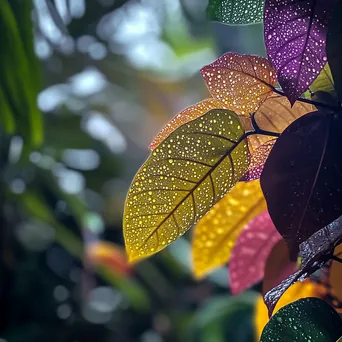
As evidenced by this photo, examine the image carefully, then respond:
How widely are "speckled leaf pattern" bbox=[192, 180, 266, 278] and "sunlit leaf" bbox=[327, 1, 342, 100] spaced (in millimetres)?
138

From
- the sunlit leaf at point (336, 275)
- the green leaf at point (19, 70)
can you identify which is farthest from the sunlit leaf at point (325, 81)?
the green leaf at point (19, 70)

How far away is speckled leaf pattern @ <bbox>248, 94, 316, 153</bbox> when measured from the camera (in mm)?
332

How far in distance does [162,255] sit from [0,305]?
1.41 ft

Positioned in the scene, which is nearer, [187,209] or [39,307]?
[187,209]

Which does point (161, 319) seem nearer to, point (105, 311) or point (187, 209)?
point (105, 311)

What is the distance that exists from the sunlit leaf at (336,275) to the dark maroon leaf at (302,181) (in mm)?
54

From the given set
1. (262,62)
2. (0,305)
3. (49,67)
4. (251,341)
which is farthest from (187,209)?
(49,67)

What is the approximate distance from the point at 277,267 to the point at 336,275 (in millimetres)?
45

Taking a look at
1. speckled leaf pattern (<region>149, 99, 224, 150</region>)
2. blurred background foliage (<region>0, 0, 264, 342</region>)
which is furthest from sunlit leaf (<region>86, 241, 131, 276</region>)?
speckled leaf pattern (<region>149, 99, 224, 150</region>)

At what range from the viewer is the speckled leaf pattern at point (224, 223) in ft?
1.39

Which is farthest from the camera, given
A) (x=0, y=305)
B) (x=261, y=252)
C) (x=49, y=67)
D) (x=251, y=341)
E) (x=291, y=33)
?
(x=49, y=67)

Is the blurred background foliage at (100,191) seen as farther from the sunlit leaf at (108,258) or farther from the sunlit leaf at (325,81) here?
the sunlit leaf at (325,81)

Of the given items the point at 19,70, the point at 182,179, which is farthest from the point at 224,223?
the point at 19,70

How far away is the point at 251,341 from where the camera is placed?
1.12 m
